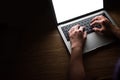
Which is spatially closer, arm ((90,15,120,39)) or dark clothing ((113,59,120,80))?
dark clothing ((113,59,120,80))

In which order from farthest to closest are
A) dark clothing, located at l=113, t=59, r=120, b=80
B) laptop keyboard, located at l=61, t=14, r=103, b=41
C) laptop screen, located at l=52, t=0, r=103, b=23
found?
laptop keyboard, located at l=61, t=14, r=103, b=41 < laptop screen, located at l=52, t=0, r=103, b=23 < dark clothing, located at l=113, t=59, r=120, b=80

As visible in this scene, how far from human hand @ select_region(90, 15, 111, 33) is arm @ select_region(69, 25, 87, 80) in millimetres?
67

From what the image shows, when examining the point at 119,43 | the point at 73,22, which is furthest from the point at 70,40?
the point at 119,43

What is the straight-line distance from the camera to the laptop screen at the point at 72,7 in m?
0.95

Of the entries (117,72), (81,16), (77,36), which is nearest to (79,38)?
(77,36)

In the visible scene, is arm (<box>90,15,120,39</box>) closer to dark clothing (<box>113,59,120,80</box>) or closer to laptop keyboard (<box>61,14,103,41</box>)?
laptop keyboard (<box>61,14,103,41</box>)

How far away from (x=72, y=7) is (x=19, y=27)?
32 centimetres

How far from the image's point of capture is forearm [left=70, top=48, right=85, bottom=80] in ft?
3.00

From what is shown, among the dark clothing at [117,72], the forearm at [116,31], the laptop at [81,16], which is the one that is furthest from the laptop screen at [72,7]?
the dark clothing at [117,72]

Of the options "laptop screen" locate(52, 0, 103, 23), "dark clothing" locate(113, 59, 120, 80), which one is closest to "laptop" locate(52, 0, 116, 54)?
"laptop screen" locate(52, 0, 103, 23)

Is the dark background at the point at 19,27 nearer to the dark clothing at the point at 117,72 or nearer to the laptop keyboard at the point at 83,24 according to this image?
the laptop keyboard at the point at 83,24

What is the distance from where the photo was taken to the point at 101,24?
1.04 metres

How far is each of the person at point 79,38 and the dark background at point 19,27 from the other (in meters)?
0.12

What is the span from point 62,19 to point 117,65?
35 centimetres
